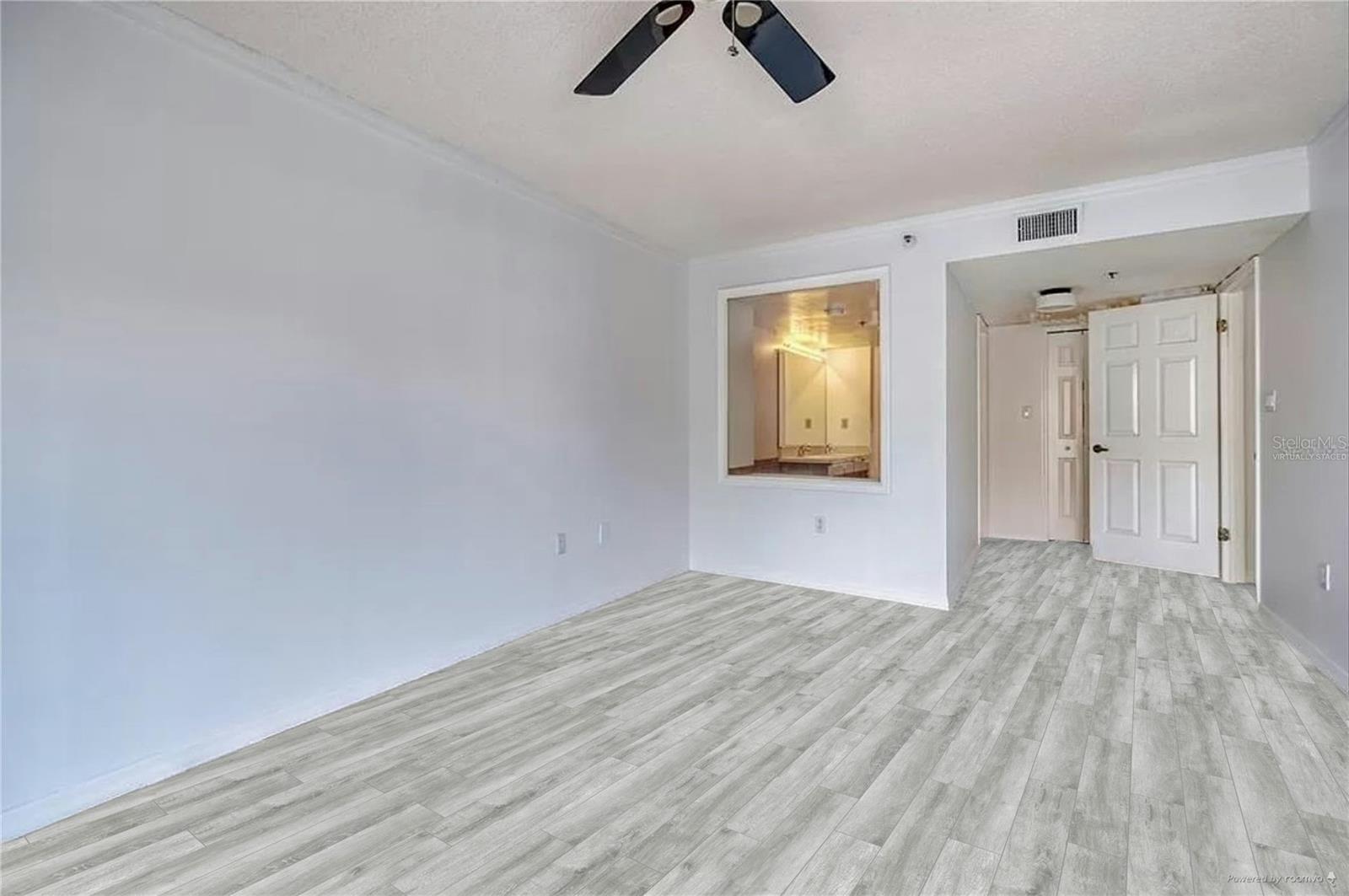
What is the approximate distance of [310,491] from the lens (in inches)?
95.8

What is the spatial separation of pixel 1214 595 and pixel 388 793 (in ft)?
16.0

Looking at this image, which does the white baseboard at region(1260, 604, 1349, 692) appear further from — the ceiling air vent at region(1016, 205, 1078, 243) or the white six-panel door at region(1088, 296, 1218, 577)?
the ceiling air vent at region(1016, 205, 1078, 243)

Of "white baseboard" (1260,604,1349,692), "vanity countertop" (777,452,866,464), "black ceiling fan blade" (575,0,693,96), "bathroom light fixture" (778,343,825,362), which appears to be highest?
"black ceiling fan blade" (575,0,693,96)

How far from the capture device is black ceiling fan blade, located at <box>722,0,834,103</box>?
175cm

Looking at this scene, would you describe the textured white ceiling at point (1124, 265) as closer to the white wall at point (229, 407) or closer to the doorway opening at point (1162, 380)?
the doorway opening at point (1162, 380)

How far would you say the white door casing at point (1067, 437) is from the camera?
19.7 feet

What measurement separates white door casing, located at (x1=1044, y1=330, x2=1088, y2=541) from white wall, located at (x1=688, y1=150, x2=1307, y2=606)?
85.4 inches

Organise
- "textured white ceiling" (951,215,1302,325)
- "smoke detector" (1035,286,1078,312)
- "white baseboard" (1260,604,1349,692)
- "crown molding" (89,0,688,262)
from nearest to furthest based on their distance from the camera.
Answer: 1. "crown molding" (89,0,688,262)
2. "white baseboard" (1260,604,1349,692)
3. "textured white ceiling" (951,215,1302,325)
4. "smoke detector" (1035,286,1078,312)

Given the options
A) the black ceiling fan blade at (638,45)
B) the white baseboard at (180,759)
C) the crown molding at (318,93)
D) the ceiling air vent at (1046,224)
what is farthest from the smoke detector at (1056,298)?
the white baseboard at (180,759)

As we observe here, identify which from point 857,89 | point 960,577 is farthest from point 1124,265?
point 857,89

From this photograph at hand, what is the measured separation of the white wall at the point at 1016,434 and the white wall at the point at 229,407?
16.0 ft

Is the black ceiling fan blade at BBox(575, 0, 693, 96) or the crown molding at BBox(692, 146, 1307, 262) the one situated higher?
the crown molding at BBox(692, 146, 1307, 262)

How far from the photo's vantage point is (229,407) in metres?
2.20

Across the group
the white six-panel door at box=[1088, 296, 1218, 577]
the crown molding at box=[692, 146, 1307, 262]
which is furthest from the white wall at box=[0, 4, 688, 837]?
the white six-panel door at box=[1088, 296, 1218, 577]
